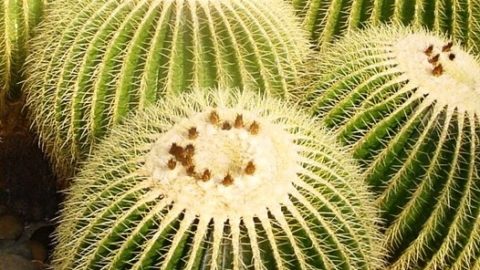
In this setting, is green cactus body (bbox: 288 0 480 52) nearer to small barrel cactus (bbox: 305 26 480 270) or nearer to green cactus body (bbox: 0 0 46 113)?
small barrel cactus (bbox: 305 26 480 270)

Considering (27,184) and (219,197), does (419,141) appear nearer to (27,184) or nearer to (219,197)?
(219,197)

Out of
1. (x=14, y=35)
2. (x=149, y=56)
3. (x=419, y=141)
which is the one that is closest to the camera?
(x=419, y=141)

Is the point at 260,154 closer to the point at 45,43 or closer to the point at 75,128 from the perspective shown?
the point at 75,128

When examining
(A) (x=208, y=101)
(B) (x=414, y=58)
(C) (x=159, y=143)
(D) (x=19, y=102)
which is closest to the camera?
(C) (x=159, y=143)

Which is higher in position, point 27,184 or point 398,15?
point 398,15

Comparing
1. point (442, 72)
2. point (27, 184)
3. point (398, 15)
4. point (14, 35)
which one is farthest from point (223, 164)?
point (27, 184)

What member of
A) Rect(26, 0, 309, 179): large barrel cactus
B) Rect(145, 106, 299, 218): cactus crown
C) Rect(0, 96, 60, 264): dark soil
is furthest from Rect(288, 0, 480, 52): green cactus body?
Rect(0, 96, 60, 264): dark soil

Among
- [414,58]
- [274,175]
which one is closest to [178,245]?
[274,175]
